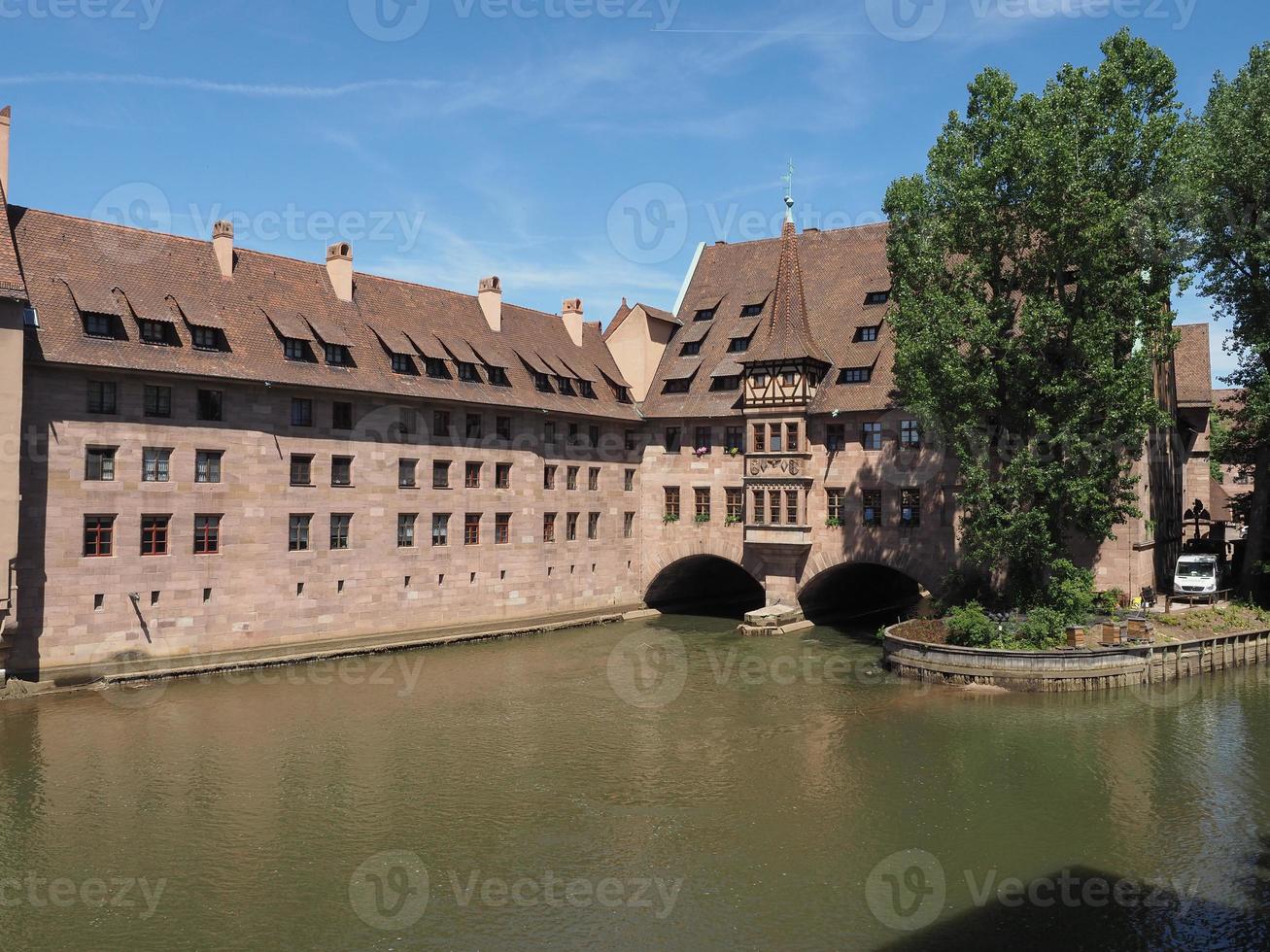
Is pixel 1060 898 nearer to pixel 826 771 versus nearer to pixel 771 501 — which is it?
pixel 826 771

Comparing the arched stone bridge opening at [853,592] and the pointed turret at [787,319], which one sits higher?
the pointed turret at [787,319]

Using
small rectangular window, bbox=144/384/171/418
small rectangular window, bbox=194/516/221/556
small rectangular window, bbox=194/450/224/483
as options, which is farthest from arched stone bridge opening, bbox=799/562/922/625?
small rectangular window, bbox=144/384/171/418

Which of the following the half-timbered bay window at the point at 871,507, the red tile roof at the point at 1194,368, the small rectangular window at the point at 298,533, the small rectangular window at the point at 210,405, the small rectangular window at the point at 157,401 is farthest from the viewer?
the red tile roof at the point at 1194,368

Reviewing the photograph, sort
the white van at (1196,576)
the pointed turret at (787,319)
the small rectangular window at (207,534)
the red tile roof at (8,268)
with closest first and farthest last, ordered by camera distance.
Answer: the red tile roof at (8,268)
the small rectangular window at (207,534)
the white van at (1196,576)
the pointed turret at (787,319)

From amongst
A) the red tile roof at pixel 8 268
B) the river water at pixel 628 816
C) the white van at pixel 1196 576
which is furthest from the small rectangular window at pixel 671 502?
the red tile roof at pixel 8 268

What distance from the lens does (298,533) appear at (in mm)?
40812

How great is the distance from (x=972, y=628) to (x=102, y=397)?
33.8 metres

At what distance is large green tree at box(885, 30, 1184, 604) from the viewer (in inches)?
1442

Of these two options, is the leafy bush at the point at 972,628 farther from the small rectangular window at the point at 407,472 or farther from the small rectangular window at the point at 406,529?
A: the small rectangular window at the point at 407,472

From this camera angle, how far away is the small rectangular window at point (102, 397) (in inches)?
1388

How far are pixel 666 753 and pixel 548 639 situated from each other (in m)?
18.9

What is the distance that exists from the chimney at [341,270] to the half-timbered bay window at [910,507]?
2793 centimetres

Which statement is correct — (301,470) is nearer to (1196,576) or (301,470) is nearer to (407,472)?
(407,472)

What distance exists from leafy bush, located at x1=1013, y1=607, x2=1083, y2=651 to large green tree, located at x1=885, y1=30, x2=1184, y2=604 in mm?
1884
